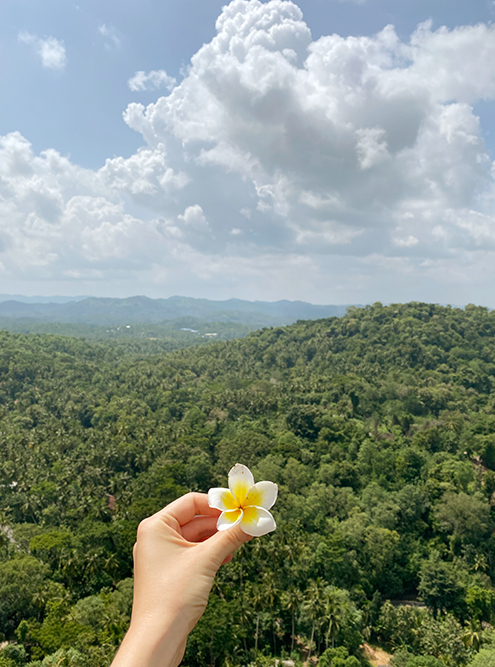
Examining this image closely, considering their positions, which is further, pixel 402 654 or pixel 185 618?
pixel 402 654

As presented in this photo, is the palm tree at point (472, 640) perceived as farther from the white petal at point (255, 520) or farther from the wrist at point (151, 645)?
the wrist at point (151, 645)

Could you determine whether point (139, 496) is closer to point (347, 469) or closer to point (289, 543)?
point (289, 543)

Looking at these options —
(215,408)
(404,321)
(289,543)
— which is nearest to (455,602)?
(289,543)

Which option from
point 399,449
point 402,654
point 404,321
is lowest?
point 402,654

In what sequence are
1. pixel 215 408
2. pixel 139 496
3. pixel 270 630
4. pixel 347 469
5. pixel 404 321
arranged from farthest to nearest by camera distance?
1. pixel 404 321
2. pixel 215 408
3. pixel 347 469
4. pixel 139 496
5. pixel 270 630

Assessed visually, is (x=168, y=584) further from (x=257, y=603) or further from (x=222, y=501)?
(x=257, y=603)

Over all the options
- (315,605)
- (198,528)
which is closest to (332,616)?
(315,605)

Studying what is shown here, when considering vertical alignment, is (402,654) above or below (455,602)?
above

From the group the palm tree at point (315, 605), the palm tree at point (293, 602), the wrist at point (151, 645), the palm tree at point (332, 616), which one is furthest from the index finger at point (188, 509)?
the palm tree at point (293, 602)
